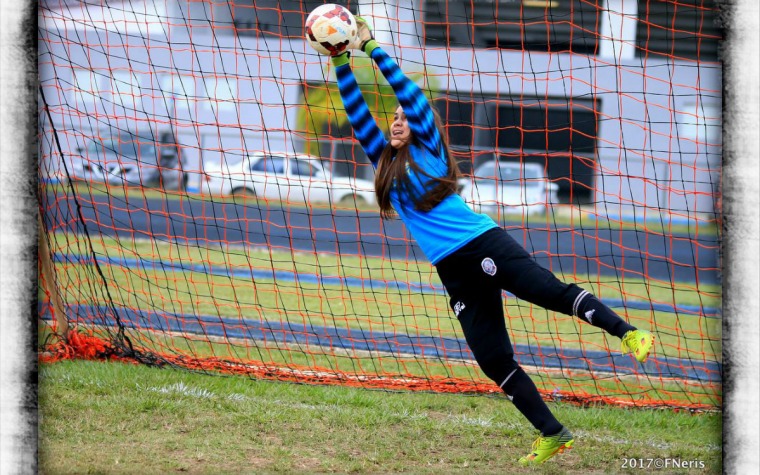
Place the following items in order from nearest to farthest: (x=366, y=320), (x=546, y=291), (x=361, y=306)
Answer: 1. (x=546, y=291)
2. (x=366, y=320)
3. (x=361, y=306)

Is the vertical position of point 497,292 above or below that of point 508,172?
above

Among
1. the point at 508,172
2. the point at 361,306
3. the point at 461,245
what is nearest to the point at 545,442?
the point at 461,245

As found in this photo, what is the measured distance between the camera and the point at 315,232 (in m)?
13.6

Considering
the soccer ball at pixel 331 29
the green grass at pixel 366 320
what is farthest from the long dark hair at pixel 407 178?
the green grass at pixel 366 320

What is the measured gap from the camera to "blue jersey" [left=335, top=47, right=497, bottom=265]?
3.94m

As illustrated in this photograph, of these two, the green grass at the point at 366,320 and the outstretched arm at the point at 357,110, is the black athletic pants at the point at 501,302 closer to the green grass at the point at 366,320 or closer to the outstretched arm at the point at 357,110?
the outstretched arm at the point at 357,110

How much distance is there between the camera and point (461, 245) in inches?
154

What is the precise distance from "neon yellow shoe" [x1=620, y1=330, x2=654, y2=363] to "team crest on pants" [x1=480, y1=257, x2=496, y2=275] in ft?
2.24

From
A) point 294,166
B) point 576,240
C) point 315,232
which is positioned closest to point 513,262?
point 315,232

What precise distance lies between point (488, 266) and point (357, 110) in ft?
3.39

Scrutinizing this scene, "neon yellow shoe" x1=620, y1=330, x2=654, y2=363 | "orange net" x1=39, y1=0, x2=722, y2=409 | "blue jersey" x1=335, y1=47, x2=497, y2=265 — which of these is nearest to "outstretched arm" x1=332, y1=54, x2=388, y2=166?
"blue jersey" x1=335, y1=47, x2=497, y2=265

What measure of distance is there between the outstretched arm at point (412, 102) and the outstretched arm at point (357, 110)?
0.17m

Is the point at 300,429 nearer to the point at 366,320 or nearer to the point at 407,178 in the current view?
the point at 407,178

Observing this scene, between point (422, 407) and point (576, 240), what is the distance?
983cm
